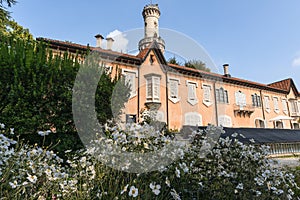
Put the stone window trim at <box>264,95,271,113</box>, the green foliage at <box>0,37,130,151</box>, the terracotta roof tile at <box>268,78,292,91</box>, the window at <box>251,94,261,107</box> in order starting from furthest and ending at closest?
the terracotta roof tile at <box>268,78,292,91</box> < the stone window trim at <box>264,95,271,113</box> < the window at <box>251,94,261,107</box> < the green foliage at <box>0,37,130,151</box>

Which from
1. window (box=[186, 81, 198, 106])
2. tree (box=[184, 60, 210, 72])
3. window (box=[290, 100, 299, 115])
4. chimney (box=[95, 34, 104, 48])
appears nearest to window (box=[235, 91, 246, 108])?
→ window (box=[186, 81, 198, 106])

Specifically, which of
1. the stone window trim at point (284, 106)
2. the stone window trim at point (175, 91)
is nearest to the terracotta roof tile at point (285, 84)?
the stone window trim at point (284, 106)

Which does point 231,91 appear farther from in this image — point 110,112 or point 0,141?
point 0,141

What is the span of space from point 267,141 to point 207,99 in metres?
8.40

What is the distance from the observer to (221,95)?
70.7 feet

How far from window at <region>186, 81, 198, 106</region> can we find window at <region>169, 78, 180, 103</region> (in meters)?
1.40

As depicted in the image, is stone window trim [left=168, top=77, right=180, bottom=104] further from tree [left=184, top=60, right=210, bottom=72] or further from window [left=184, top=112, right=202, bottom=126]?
tree [left=184, top=60, right=210, bottom=72]

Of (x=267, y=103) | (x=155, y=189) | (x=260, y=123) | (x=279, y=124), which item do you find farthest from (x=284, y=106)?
(x=155, y=189)

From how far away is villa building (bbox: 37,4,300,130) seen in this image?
1551 cm

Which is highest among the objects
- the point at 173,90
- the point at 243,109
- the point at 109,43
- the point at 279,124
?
the point at 109,43

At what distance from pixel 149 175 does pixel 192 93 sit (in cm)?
1710

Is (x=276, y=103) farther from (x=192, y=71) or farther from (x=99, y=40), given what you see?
(x=99, y=40)

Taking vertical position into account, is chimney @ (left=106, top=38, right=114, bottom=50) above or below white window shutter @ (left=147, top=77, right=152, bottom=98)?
above

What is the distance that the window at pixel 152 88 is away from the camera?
1627 cm
